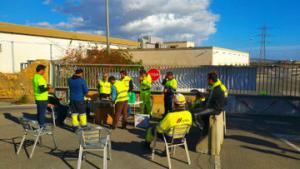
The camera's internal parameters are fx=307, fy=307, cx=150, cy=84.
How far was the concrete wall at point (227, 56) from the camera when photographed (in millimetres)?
41997

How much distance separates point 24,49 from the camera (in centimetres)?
3800

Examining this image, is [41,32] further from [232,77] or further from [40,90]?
[40,90]

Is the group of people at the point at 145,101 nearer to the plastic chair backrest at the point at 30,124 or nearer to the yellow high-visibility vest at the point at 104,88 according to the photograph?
the yellow high-visibility vest at the point at 104,88

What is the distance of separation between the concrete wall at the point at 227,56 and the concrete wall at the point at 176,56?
1476 millimetres

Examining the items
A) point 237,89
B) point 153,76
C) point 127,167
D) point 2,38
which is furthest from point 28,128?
point 2,38

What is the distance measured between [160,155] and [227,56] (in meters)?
43.2

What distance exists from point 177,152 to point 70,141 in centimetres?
297

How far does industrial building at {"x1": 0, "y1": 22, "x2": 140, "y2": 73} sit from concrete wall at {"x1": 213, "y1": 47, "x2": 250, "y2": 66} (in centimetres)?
1557

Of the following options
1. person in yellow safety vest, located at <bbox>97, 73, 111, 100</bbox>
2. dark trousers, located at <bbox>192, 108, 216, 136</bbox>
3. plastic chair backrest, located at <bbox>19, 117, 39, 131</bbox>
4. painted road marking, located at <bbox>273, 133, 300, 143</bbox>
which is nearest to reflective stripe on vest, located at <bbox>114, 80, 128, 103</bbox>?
person in yellow safety vest, located at <bbox>97, 73, 111, 100</bbox>

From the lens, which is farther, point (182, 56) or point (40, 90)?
point (182, 56)

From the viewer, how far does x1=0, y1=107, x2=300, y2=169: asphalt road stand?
648 centimetres

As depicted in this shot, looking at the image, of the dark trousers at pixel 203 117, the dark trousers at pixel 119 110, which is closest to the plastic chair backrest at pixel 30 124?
the dark trousers at pixel 119 110

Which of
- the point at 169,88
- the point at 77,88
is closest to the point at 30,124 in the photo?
the point at 77,88

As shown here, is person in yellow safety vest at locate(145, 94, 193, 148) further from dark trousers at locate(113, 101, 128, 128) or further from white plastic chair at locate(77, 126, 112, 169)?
dark trousers at locate(113, 101, 128, 128)
